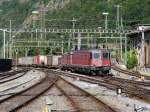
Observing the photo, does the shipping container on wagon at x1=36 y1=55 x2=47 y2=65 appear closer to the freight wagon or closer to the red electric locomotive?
the freight wagon

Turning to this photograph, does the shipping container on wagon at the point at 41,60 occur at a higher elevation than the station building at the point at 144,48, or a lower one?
lower

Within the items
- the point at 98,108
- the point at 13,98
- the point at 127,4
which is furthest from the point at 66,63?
the point at 98,108

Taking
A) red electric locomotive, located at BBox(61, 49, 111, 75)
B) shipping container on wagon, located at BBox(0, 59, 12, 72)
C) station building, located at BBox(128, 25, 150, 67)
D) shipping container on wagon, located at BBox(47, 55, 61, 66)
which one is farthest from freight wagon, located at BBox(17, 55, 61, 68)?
red electric locomotive, located at BBox(61, 49, 111, 75)

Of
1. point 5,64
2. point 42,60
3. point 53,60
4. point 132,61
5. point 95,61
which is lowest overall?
point 42,60

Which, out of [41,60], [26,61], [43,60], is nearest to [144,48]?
[43,60]

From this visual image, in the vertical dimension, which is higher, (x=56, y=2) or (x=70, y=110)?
(x=56, y=2)

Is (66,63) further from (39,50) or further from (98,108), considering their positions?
(39,50)

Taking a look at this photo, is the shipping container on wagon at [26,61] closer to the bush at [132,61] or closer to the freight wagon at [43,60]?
the freight wagon at [43,60]

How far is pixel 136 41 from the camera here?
299ft

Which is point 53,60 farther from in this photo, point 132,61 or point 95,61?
point 95,61

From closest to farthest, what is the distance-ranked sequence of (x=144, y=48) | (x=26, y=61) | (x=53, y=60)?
(x=144, y=48), (x=53, y=60), (x=26, y=61)

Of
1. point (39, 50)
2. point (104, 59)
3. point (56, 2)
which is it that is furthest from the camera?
point (56, 2)

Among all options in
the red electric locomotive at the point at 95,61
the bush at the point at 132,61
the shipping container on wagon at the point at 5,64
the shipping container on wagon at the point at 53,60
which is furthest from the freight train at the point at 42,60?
the red electric locomotive at the point at 95,61

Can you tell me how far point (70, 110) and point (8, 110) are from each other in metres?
2.22
